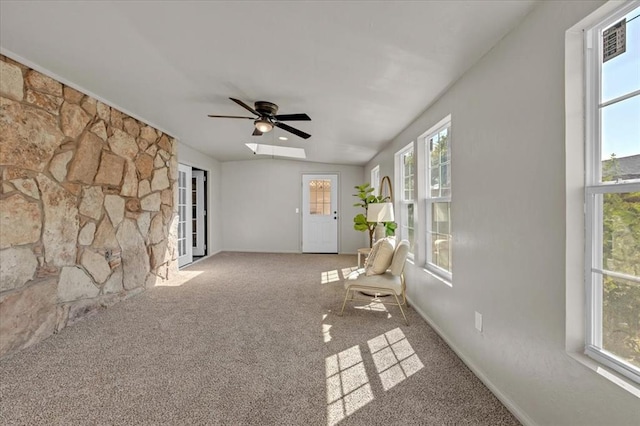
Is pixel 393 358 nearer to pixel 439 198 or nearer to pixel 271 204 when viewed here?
pixel 439 198

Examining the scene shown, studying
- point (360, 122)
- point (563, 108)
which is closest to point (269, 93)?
point (360, 122)

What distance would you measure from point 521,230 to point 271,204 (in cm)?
607

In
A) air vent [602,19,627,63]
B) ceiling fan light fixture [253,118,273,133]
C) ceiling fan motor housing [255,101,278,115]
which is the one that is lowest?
air vent [602,19,627,63]

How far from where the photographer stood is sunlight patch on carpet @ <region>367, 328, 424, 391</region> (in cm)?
200

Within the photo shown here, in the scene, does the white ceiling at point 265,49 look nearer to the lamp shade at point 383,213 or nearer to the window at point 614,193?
the window at point 614,193

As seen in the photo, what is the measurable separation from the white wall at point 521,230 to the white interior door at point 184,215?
4754mm

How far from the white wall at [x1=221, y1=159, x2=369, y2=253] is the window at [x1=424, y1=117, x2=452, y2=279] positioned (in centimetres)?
391

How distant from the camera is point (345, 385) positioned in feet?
6.23

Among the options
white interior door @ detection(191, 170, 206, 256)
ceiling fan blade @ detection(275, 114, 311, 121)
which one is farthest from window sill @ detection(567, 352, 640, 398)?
white interior door @ detection(191, 170, 206, 256)

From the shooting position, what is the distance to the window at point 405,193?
12.9ft

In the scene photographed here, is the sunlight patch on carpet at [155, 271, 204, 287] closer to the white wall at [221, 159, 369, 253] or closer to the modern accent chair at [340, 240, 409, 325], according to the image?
the white wall at [221, 159, 369, 253]

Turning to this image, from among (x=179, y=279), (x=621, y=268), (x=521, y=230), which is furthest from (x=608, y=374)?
(x=179, y=279)

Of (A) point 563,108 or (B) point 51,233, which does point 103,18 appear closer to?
(B) point 51,233

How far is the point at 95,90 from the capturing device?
2.97 metres
